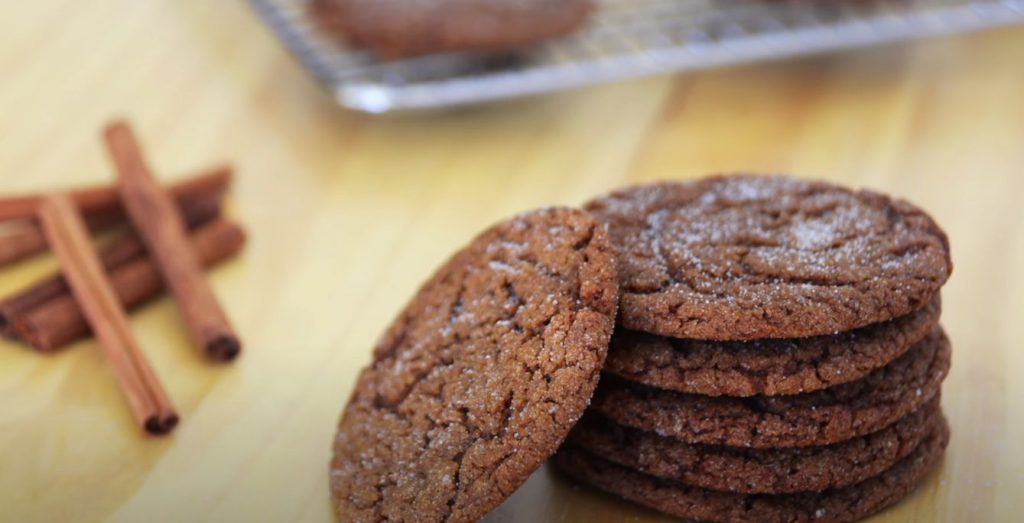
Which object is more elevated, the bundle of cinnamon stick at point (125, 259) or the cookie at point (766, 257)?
the cookie at point (766, 257)

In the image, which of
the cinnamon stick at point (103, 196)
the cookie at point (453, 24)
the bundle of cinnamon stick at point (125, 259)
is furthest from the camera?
the cookie at point (453, 24)

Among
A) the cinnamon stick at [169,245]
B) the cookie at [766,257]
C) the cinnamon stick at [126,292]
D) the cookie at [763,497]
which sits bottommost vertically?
the cinnamon stick at [126,292]

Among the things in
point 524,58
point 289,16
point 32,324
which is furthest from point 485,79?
point 32,324

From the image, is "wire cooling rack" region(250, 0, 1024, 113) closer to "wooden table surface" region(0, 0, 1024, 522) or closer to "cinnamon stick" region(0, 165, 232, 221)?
"wooden table surface" region(0, 0, 1024, 522)

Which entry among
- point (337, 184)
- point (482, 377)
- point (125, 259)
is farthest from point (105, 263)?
point (482, 377)

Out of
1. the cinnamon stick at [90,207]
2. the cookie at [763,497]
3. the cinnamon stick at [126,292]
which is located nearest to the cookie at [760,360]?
the cookie at [763,497]

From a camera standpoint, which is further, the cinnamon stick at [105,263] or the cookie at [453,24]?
the cookie at [453,24]

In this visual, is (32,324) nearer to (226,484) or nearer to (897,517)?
(226,484)

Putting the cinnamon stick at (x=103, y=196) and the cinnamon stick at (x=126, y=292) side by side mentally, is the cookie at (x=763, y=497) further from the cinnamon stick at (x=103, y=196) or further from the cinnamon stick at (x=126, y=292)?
the cinnamon stick at (x=103, y=196)
